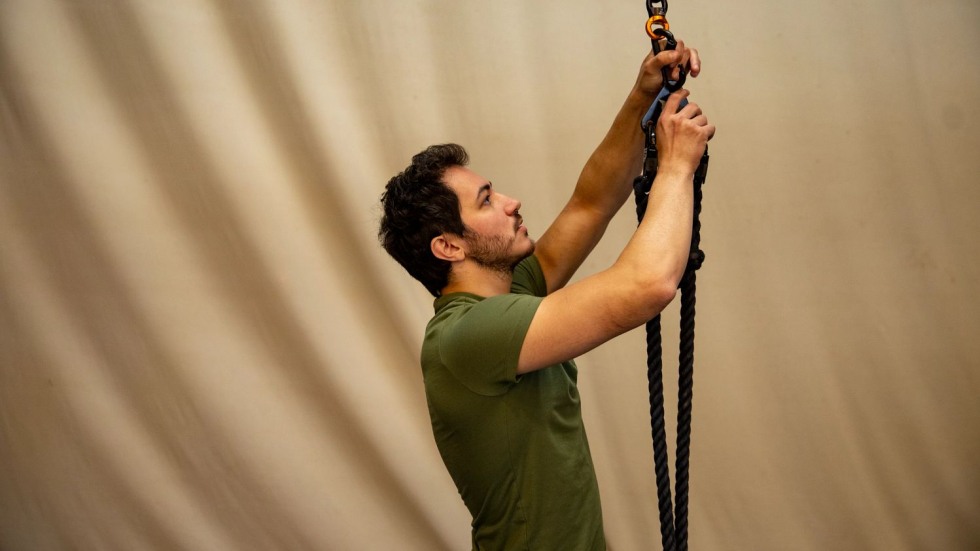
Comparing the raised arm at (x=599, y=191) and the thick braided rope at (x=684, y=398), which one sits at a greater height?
the raised arm at (x=599, y=191)

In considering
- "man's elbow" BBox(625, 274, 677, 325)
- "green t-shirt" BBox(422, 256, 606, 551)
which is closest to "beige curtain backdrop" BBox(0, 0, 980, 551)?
"green t-shirt" BBox(422, 256, 606, 551)

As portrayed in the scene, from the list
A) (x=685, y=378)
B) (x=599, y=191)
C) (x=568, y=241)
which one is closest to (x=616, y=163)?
(x=599, y=191)

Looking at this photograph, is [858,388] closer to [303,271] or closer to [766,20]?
[766,20]

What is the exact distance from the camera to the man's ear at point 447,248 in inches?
52.8

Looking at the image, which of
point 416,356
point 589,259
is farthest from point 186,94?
point 589,259

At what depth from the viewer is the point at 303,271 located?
6.78 feet

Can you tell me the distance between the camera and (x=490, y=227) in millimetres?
1350

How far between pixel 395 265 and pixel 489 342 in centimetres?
100

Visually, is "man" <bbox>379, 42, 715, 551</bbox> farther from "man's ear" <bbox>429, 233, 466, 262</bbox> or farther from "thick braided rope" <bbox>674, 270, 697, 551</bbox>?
"thick braided rope" <bbox>674, 270, 697, 551</bbox>

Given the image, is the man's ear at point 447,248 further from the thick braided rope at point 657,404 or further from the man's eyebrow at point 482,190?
the thick braided rope at point 657,404

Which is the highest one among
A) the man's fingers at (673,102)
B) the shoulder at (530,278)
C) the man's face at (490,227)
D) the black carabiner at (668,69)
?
the black carabiner at (668,69)

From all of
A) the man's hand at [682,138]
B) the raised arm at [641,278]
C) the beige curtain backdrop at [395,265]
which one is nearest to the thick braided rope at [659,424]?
the raised arm at [641,278]

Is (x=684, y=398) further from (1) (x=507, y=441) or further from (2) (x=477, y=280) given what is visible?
(2) (x=477, y=280)

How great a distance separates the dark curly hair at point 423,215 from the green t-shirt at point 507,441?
0.13m
